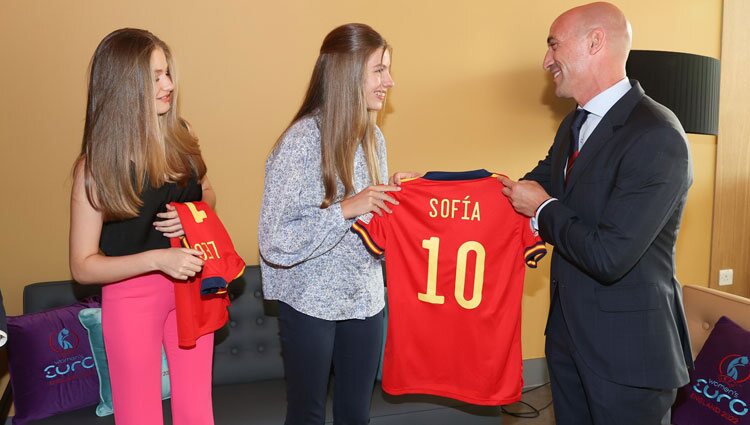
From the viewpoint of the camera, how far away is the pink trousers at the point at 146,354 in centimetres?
184

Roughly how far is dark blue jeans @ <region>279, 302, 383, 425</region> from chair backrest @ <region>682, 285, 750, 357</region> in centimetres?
159

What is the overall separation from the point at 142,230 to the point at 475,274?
1.09m

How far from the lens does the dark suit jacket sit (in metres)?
1.75

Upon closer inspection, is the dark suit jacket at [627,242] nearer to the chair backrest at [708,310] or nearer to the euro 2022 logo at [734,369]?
the euro 2022 logo at [734,369]

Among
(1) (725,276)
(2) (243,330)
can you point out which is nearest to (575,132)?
(2) (243,330)

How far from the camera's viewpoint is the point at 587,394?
6.31ft

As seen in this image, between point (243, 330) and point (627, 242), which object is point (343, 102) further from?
point (243, 330)

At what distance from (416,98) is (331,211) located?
179cm

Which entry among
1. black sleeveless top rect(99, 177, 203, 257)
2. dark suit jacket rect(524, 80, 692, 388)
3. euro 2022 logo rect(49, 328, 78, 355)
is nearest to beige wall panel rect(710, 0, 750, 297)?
dark suit jacket rect(524, 80, 692, 388)

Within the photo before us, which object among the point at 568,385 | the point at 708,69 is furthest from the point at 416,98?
the point at 568,385

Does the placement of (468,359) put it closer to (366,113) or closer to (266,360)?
(366,113)

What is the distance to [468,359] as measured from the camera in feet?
7.25

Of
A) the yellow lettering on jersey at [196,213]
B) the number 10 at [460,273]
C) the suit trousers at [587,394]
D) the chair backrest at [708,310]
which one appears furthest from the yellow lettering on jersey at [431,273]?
the chair backrest at [708,310]

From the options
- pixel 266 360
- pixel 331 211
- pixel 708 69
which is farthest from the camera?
pixel 708 69
